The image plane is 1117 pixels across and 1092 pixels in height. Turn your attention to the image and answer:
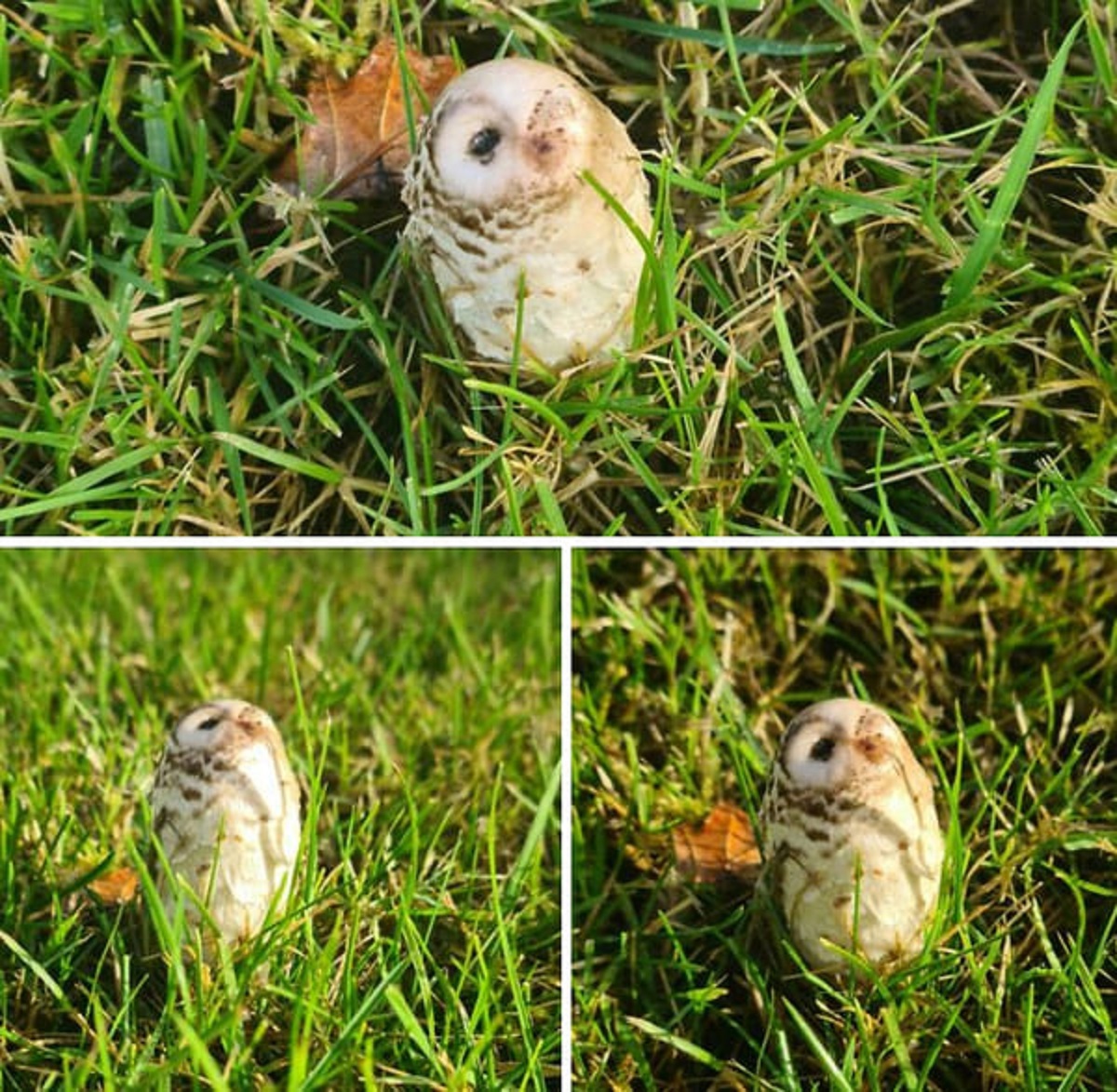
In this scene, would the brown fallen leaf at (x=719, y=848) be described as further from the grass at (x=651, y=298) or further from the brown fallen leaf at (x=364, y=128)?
the brown fallen leaf at (x=364, y=128)

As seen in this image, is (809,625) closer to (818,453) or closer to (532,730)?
(818,453)

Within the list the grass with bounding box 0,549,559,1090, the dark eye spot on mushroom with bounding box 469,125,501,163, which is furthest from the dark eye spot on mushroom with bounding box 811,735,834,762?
the dark eye spot on mushroom with bounding box 469,125,501,163

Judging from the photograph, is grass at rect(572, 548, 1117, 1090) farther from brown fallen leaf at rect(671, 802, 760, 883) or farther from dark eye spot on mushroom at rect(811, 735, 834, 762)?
dark eye spot on mushroom at rect(811, 735, 834, 762)

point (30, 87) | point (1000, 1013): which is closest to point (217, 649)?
point (30, 87)

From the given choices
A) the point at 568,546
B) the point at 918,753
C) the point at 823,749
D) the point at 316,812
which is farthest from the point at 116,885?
the point at 918,753

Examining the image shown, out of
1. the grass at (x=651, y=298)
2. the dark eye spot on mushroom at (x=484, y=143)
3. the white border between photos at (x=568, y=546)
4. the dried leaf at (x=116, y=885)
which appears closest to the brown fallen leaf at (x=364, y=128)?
the grass at (x=651, y=298)

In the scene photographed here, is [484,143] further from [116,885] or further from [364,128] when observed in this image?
[116,885]
